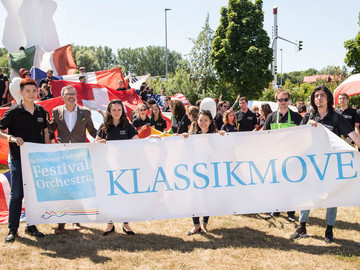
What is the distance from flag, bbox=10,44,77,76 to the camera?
15.2 m

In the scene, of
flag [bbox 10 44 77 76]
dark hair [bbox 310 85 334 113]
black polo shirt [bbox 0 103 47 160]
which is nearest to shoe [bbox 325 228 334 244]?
dark hair [bbox 310 85 334 113]

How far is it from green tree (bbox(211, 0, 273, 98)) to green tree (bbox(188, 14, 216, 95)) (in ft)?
14.3

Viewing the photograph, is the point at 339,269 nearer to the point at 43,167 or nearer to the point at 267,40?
the point at 43,167

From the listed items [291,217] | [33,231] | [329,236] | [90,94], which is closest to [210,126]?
[291,217]

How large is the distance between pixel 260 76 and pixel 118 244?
1564 centimetres

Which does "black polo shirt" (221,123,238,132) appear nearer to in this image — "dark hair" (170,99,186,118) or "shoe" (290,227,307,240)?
"dark hair" (170,99,186,118)

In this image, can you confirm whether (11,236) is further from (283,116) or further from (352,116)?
(352,116)

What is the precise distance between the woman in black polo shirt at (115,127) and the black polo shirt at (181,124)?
1.64 meters

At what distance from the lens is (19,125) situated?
4344 mm

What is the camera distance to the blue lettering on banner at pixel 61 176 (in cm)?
425

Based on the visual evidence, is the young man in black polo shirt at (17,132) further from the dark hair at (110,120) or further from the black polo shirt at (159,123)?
the black polo shirt at (159,123)

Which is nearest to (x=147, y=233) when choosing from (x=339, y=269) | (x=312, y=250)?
(x=312, y=250)

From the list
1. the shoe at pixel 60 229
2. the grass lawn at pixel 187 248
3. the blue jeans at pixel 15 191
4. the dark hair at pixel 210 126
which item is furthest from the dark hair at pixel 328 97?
the blue jeans at pixel 15 191

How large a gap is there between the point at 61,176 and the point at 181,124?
8.59ft
